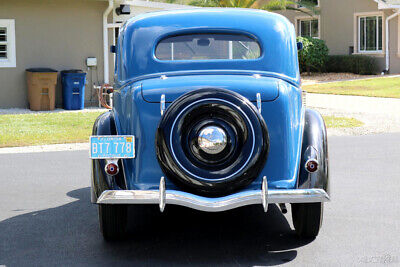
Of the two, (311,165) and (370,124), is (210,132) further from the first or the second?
(370,124)

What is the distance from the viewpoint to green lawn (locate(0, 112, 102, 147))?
13.7m

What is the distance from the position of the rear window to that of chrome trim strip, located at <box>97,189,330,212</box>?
5.69 ft

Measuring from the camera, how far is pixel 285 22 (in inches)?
273

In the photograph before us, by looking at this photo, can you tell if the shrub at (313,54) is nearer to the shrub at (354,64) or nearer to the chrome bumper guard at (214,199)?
the shrub at (354,64)

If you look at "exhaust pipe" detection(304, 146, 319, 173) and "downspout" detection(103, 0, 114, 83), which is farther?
"downspout" detection(103, 0, 114, 83)

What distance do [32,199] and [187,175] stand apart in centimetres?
335

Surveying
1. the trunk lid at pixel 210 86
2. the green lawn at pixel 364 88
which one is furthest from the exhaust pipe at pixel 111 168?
the green lawn at pixel 364 88

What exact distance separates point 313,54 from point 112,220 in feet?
89.0

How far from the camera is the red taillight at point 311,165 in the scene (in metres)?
5.75

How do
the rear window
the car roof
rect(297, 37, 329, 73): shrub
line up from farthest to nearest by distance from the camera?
rect(297, 37, 329, 73): shrub → the rear window → the car roof

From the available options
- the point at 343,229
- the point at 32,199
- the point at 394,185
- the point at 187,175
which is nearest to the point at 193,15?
the point at 187,175

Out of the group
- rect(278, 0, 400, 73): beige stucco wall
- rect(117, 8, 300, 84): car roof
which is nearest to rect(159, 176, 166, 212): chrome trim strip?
rect(117, 8, 300, 84): car roof

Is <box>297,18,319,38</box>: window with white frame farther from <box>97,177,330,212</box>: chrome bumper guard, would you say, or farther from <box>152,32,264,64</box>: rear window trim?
<box>97,177,330,212</box>: chrome bumper guard

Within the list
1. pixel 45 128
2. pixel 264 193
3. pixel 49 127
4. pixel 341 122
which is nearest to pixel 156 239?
pixel 264 193
